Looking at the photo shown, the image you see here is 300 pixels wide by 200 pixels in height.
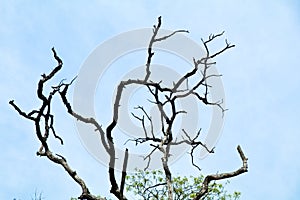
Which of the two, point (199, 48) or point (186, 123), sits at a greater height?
point (199, 48)

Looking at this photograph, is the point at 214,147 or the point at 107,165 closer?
the point at 107,165

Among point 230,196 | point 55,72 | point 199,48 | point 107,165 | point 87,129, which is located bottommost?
point 107,165

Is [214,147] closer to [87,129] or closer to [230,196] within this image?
[87,129]

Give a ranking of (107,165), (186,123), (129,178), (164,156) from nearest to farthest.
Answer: (107,165) < (164,156) < (186,123) < (129,178)

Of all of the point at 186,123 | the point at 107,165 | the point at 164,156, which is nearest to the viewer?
the point at 107,165

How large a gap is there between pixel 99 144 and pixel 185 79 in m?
1.33

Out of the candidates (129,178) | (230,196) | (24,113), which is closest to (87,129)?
(24,113)

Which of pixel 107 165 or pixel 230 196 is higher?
pixel 230 196

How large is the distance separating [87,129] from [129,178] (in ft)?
19.3

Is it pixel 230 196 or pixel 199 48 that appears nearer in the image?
pixel 199 48

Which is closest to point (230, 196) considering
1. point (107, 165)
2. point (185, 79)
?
point (185, 79)

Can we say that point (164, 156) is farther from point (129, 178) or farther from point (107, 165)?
point (129, 178)

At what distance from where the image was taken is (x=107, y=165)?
15.0ft

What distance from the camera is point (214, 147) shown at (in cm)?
564
